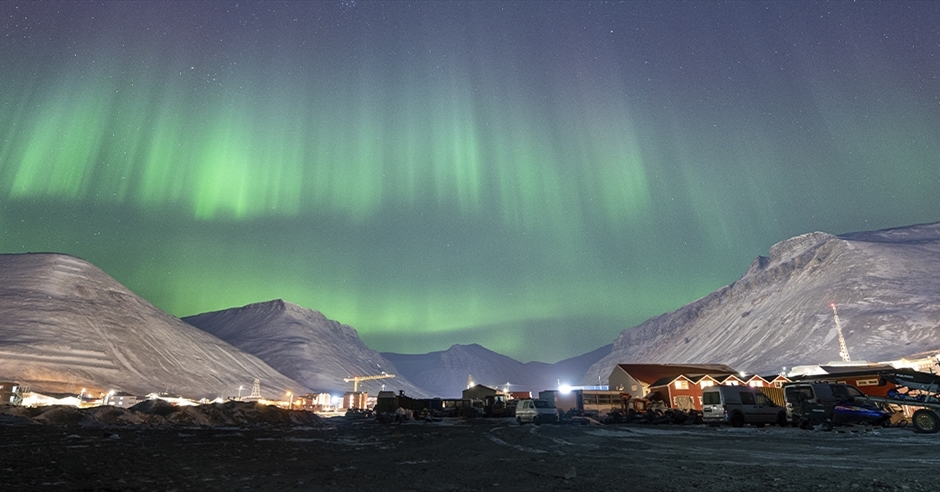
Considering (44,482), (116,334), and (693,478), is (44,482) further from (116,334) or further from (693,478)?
(116,334)

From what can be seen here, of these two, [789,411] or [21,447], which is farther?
[789,411]

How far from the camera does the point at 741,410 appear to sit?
32344 mm

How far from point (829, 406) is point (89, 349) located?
187 m

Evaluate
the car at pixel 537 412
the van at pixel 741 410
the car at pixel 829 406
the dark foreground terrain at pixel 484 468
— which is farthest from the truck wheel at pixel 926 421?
the car at pixel 537 412

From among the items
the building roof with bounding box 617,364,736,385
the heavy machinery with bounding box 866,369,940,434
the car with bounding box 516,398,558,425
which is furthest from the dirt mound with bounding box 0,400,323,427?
the building roof with bounding box 617,364,736,385

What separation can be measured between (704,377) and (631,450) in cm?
6340

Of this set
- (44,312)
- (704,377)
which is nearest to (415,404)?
(704,377)

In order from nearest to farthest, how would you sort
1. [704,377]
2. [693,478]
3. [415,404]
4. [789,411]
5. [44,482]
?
[44,482], [693,478], [789,411], [704,377], [415,404]

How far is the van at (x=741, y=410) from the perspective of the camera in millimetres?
32250

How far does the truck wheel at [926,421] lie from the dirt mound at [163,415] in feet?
129

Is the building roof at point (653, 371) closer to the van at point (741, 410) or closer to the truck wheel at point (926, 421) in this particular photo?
the van at point (741, 410)

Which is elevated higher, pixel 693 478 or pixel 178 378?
pixel 178 378

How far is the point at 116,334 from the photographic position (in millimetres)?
177250

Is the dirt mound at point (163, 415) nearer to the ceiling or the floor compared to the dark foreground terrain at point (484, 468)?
nearer to the ceiling
